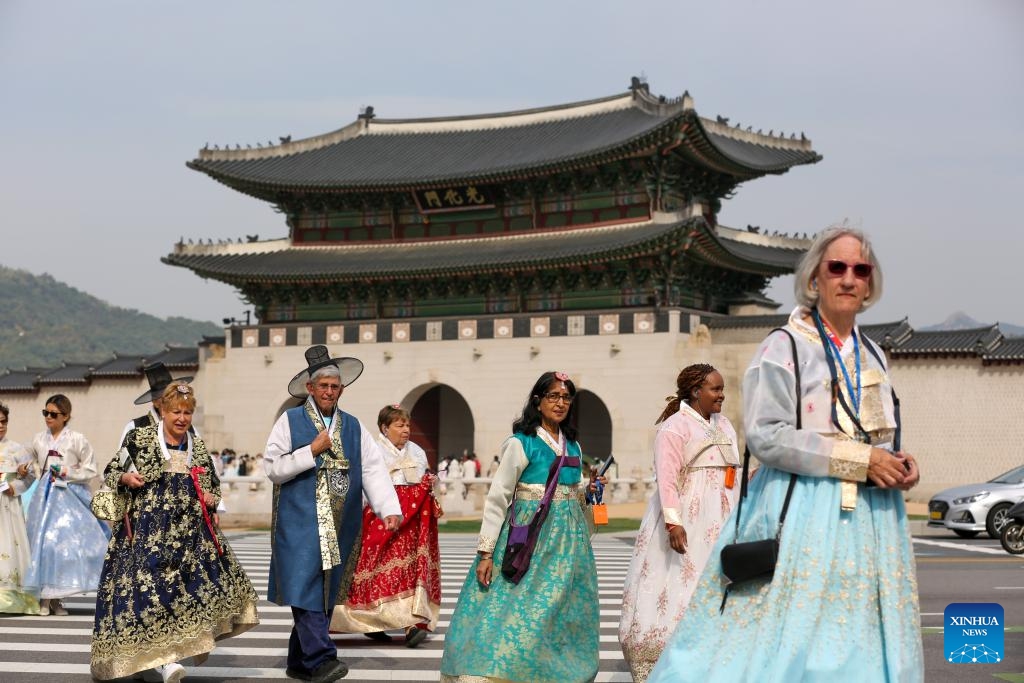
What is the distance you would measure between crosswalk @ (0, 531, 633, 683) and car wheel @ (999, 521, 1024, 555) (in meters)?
7.27

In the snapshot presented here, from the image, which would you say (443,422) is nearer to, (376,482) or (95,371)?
(95,371)

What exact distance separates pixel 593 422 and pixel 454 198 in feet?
23.2

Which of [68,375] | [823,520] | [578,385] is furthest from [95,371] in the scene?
[823,520]

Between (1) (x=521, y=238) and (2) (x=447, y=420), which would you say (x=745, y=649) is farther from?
(2) (x=447, y=420)

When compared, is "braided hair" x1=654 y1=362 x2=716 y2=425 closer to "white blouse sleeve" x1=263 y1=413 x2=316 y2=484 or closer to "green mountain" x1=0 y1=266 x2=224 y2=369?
"white blouse sleeve" x1=263 y1=413 x2=316 y2=484

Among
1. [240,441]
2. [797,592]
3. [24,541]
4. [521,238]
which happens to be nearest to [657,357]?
[521,238]

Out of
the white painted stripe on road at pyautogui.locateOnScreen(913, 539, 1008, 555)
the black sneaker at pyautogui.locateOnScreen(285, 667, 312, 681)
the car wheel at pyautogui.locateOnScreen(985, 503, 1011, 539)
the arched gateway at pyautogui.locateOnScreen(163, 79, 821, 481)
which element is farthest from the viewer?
the arched gateway at pyautogui.locateOnScreen(163, 79, 821, 481)

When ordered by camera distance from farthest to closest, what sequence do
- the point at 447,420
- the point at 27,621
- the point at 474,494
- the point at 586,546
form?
the point at 447,420, the point at 474,494, the point at 27,621, the point at 586,546

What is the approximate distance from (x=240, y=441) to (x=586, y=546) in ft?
102

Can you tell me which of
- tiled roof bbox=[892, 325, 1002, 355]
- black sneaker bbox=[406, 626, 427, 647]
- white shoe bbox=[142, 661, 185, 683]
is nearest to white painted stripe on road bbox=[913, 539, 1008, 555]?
tiled roof bbox=[892, 325, 1002, 355]

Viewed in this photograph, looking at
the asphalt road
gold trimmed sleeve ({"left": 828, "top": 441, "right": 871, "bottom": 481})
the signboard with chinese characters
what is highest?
the signboard with chinese characters

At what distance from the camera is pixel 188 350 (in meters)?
40.2

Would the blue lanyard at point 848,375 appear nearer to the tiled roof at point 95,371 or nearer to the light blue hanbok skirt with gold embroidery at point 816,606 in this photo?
the light blue hanbok skirt with gold embroidery at point 816,606

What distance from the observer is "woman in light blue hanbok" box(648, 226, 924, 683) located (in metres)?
4.19
